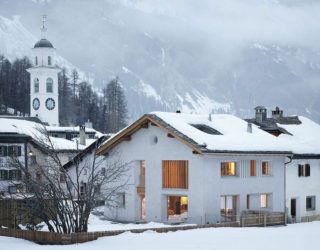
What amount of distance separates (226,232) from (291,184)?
18899mm

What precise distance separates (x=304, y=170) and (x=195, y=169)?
1347 cm

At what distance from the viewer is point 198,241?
36062 millimetres

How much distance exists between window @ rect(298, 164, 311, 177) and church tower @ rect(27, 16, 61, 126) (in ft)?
260

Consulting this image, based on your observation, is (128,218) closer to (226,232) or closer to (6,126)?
(226,232)

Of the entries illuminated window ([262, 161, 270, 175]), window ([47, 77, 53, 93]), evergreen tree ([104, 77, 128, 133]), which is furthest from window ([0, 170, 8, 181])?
evergreen tree ([104, 77, 128, 133])

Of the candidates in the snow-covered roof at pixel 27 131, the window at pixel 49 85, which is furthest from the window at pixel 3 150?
the window at pixel 49 85

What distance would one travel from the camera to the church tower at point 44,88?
445 ft

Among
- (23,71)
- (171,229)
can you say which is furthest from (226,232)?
(23,71)

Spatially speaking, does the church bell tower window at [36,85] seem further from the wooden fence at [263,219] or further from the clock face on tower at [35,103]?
the wooden fence at [263,219]

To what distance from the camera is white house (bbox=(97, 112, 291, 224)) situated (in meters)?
50.0

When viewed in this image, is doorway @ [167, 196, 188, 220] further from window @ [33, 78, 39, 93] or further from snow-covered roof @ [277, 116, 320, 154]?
window @ [33, 78, 39, 93]

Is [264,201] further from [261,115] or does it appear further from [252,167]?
[261,115]

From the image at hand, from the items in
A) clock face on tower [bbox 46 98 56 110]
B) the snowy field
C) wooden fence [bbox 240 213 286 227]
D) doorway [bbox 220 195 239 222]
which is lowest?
the snowy field

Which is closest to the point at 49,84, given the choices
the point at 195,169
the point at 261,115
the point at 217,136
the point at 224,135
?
the point at 261,115
